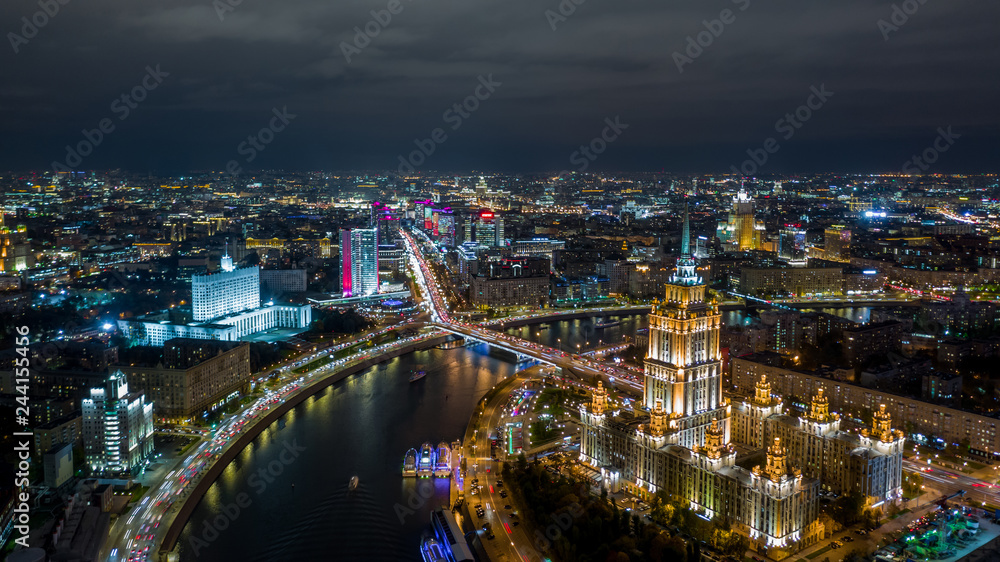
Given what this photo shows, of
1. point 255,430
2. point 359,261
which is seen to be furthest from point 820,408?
point 359,261

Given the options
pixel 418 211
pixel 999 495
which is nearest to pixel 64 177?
pixel 418 211

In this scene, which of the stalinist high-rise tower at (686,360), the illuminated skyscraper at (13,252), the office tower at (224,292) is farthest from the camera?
the illuminated skyscraper at (13,252)

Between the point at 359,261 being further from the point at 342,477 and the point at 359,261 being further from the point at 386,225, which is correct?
the point at 386,225

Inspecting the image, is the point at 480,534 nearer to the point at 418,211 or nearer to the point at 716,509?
the point at 716,509

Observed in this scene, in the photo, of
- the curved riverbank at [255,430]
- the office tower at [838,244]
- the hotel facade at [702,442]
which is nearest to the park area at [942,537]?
the hotel facade at [702,442]

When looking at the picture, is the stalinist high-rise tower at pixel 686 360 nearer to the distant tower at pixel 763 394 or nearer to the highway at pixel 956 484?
the distant tower at pixel 763 394

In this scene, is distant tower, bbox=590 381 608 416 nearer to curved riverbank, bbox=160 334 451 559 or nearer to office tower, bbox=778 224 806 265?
curved riverbank, bbox=160 334 451 559
